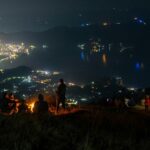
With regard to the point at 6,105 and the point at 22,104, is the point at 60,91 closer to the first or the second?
the point at 22,104

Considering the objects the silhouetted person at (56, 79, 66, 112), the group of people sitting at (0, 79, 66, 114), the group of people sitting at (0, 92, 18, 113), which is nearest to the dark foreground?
the group of people sitting at (0, 79, 66, 114)

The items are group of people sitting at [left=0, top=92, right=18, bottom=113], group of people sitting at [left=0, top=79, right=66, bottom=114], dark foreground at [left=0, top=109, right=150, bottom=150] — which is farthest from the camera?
group of people sitting at [left=0, top=92, right=18, bottom=113]

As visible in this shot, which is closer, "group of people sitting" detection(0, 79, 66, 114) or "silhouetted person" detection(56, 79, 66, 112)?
"group of people sitting" detection(0, 79, 66, 114)

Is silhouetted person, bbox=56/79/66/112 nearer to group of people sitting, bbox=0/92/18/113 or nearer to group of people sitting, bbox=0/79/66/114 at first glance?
group of people sitting, bbox=0/79/66/114

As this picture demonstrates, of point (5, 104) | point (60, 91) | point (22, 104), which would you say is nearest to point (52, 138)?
point (5, 104)

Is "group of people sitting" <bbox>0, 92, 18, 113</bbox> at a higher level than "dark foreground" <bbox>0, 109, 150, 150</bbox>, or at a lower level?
higher

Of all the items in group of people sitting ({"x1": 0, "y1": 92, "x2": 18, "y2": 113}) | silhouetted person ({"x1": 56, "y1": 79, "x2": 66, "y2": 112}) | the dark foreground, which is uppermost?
silhouetted person ({"x1": 56, "y1": 79, "x2": 66, "y2": 112})

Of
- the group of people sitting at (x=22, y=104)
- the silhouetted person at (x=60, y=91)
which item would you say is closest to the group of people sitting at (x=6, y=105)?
the group of people sitting at (x=22, y=104)

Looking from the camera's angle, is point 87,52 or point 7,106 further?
point 87,52

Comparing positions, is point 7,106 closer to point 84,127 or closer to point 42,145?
point 84,127

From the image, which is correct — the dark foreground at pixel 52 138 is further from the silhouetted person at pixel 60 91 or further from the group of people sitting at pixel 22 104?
the silhouetted person at pixel 60 91

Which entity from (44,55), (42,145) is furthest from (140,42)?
(42,145)
